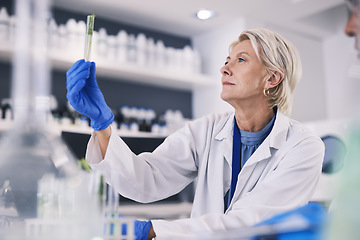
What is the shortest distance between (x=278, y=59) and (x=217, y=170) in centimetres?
46

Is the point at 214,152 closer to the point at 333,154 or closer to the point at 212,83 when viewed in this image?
the point at 333,154

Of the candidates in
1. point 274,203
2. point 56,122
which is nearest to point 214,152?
point 274,203

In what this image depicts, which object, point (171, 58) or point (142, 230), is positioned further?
point (171, 58)

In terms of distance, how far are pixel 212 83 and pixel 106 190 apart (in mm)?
3195

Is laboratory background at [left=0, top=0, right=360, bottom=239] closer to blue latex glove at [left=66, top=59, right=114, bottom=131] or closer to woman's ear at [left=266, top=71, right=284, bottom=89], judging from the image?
woman's ear at [left=266, top=71, right=284, bottom=89]

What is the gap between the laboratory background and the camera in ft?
9.43

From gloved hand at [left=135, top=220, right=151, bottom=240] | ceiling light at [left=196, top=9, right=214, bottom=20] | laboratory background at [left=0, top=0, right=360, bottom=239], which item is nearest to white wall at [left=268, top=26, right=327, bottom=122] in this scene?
laboratory background at [left=0, top=0, right=360, bottom=239]

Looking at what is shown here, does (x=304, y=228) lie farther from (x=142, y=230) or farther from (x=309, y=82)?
(x=309, y=82)

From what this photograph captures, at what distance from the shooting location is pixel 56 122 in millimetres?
2834

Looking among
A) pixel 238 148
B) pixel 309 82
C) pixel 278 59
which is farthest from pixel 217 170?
pixel 309 82

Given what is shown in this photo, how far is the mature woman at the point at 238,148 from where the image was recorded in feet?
3.18

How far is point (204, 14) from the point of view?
336 centimetres

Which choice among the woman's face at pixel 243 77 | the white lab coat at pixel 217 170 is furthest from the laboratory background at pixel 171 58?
the woman's face at pixel 243 77

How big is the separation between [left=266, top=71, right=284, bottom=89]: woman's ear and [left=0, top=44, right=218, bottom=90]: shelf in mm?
1861
